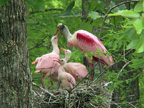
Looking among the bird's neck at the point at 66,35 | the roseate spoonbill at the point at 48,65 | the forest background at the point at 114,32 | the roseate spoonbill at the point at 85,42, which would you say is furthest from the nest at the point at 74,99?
the bird's neck at the point at 66,35

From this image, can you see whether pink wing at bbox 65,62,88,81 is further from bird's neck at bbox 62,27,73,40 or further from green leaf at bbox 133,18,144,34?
green leaf at bbox 133,18,144,34

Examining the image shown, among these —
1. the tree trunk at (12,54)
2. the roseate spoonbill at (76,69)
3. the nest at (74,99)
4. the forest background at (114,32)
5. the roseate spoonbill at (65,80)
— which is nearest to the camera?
the forest background at (114,32)

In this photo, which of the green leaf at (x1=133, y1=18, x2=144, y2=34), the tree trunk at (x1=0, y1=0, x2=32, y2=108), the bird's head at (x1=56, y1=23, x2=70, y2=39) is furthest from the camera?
the bird's head at (x1=56, y1=23, x2=70, y2=39)

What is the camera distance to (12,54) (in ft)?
10.0

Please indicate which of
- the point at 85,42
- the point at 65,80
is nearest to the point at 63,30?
the point at 85,42

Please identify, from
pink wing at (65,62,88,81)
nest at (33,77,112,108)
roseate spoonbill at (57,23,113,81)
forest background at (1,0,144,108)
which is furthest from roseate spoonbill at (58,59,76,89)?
nest at (33,77,112,108)

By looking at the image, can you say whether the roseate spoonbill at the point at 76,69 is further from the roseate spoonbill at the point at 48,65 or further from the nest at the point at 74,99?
the nest at the point at 74,99

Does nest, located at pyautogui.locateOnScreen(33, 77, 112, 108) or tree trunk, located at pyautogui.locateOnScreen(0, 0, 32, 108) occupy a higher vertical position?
tree trunk, located at pyautogui.locateOnScreen(0, 0, 32, 108)

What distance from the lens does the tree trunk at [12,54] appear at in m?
3.04

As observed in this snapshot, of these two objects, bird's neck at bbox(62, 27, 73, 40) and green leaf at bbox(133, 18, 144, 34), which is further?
bird's neck at bbox(62, 27, 73, 40)

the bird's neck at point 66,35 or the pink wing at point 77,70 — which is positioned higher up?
the bird's neck at point 66,35

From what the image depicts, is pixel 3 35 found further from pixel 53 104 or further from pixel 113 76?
pixel 53 104

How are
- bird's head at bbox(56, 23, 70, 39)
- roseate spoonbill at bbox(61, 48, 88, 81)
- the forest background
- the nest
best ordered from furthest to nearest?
1. bird's head at bbox(56, 23, 70, 39)
2. roseate spoonbill at bbox(61, 48, 88, 81)
3. the nest
4. the forest background

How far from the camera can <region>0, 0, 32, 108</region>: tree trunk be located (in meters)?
3.04
